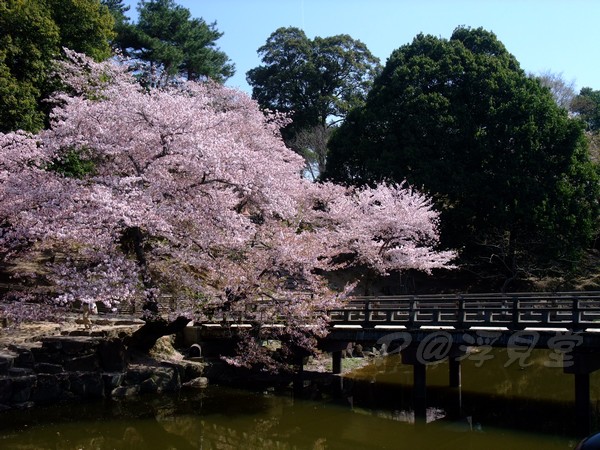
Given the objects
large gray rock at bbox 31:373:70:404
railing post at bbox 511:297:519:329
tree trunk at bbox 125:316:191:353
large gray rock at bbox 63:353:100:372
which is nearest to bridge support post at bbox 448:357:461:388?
railing post at bbox 511:297:519:329

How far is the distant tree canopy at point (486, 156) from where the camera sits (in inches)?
1241

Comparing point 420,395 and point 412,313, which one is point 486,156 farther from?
point 420,395

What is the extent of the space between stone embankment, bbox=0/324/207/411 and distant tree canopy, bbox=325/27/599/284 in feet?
66.7

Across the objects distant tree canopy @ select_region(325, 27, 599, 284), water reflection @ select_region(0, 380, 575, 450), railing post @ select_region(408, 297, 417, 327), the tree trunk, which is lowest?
water reflection @ select_region(0, 380, 575, 450)

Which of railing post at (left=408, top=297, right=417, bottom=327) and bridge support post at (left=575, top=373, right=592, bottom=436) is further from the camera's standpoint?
railing post at (left=408, top=297, right=417, bottom=327)

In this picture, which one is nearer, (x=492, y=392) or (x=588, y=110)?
(x=492, y=392)

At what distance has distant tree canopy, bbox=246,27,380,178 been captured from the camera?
48438 millimetres

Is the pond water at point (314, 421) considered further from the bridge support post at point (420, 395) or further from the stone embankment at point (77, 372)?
the stone embankment at point (77, 372)

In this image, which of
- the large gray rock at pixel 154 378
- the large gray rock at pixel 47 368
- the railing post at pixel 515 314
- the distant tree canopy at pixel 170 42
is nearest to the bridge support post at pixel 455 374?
the railing post at pixel 515 314

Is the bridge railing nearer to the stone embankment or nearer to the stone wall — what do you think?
the stone embankment

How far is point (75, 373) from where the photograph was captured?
16.0 m

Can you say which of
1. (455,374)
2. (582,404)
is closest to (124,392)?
(455,374)

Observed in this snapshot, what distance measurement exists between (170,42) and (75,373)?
97.6ft

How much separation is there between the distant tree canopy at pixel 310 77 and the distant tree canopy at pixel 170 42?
24.3 ft
